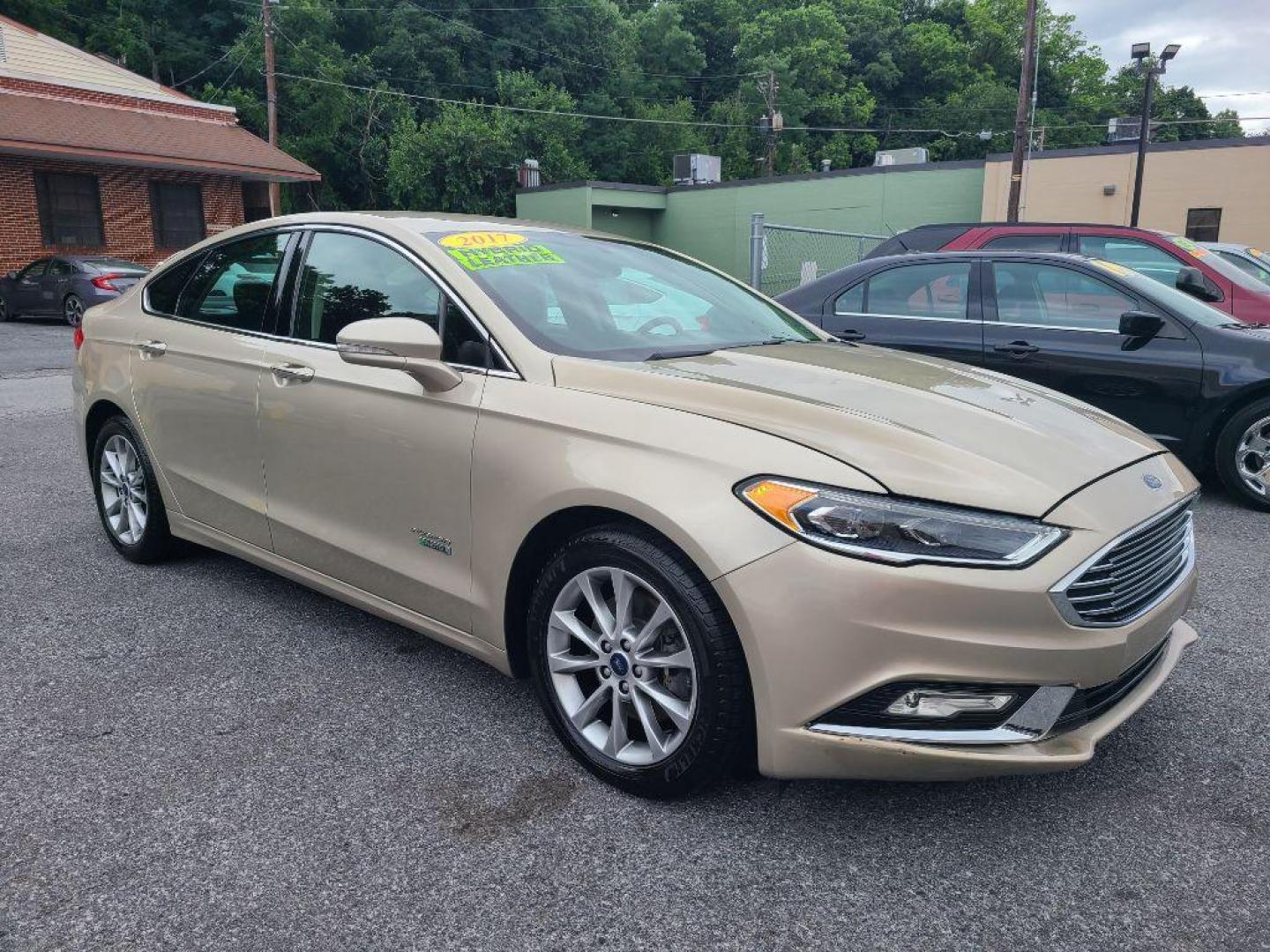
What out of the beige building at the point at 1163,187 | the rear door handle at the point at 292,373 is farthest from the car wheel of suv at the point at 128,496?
the beige building at the point at 1163,187

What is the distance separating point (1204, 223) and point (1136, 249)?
66.6 feet

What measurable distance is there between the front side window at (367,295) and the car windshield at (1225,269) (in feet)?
24.9

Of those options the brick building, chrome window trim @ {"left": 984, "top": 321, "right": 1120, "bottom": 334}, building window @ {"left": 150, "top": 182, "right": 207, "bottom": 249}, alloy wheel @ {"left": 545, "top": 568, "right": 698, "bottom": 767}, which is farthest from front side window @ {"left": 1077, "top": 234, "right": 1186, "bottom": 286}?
building window @ {"left": 150, "top": 182, "right": 207, "bottom": 249}

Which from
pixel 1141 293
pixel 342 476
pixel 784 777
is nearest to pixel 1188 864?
pixel 784 777

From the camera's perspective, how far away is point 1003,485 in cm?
227

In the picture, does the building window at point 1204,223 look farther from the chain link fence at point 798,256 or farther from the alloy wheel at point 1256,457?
the alloy wheel at point 1256,457

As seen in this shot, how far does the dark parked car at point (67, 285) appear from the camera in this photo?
1734 centimetres

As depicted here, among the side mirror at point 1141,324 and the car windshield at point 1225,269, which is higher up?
the car windshield at point 1225,269

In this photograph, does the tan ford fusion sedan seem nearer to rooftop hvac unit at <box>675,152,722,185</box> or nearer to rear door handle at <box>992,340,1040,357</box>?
rear door handle at <box>992,340,1040,357</box>

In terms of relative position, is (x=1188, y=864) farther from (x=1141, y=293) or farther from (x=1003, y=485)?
(x=1141, y=293)

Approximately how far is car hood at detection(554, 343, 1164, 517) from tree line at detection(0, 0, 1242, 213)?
131ft

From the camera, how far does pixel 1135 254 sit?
8.62 m

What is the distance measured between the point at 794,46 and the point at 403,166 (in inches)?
1394

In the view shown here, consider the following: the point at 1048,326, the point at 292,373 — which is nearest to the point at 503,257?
the point at 292,373
